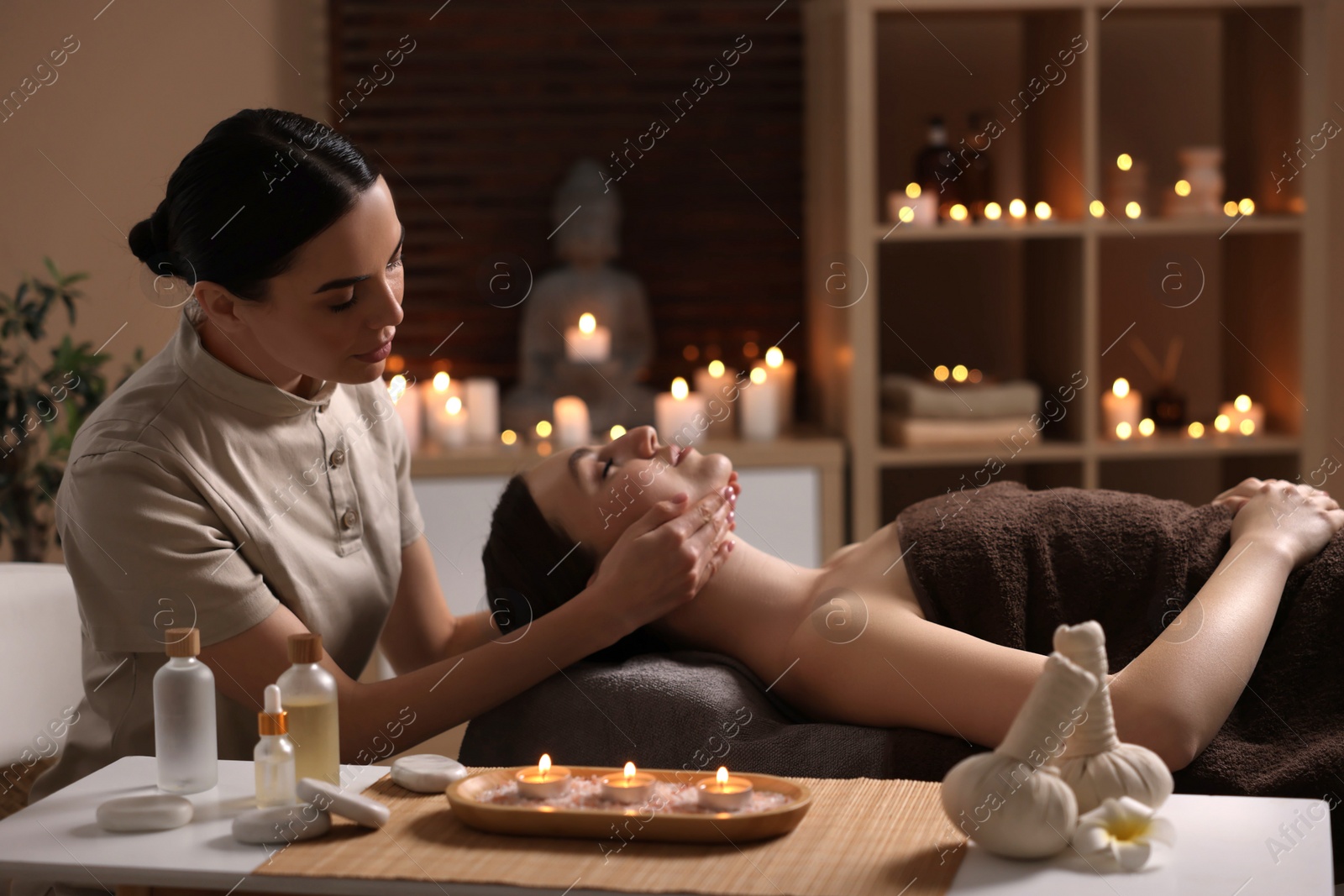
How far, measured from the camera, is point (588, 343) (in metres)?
2.85

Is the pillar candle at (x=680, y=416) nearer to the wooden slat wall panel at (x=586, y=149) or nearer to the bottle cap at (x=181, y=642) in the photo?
the wooden slat wall panel at (x=586, y=149)

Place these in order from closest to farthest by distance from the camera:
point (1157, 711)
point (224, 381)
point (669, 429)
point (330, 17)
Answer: point (1157, 711) < point (224, 381) < point (669, 429) < point (330, 17)

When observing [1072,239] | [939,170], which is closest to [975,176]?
[939,170]

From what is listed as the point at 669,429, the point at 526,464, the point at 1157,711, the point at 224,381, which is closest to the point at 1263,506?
the point at 1157,711

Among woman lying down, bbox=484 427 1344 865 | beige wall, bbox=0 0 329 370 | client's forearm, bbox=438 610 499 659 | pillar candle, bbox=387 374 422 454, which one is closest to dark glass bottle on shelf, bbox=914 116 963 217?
pillar candle, bbox=387 374 422 454

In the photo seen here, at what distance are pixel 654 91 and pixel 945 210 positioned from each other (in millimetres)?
761

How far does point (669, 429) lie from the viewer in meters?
2.69

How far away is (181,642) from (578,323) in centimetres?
191

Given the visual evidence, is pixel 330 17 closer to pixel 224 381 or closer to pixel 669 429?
pixel 669 429

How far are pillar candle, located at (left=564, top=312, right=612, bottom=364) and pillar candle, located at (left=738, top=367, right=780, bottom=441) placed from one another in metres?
0.34

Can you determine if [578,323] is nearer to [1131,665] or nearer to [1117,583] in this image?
[1117,583]

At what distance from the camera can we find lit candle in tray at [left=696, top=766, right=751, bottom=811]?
3.18 feet

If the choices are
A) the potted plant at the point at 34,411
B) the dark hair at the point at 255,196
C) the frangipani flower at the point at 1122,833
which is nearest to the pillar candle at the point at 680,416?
the potted plant at the point at 34,411

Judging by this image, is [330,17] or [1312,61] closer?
[1312,61]
